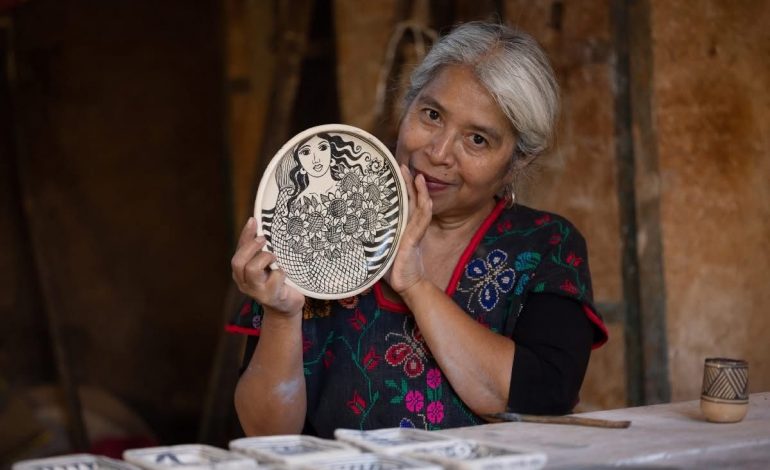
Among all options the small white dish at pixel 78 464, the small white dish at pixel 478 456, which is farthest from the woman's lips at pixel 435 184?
the small white dish at pixel 78 464

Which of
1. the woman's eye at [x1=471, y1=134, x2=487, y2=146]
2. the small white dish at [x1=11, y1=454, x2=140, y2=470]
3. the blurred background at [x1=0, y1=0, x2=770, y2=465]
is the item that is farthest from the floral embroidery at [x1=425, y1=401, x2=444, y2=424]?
the blurred background at [x1=0, y1=0, x2=770, y2=465]

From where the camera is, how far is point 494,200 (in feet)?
8.87

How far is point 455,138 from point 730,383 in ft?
2.66

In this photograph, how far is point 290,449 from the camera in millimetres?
1745

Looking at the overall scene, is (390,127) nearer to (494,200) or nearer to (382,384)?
(494,200)

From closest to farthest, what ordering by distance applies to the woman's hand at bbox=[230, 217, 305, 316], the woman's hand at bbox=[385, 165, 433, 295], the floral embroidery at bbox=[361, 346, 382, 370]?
1. the woman's hand at bbox=[230, 217, 305, 316]
2. the woman's hand at bbox=[385, 165, 433, 295]
3. the floral embroidery at bbox=[361, 346, 382, 370]

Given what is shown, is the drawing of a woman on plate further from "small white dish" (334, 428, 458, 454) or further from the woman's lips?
"small white dish" (334, 428, 458, 454)

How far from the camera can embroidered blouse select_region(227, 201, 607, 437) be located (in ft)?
7.87

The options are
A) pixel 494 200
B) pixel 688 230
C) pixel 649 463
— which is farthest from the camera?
pixel 688 230

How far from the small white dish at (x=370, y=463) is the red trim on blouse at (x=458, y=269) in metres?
0.81

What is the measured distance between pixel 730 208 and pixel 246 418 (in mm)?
1957

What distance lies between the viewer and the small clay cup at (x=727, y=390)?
214cm

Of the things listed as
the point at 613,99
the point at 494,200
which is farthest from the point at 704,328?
the point at 494,200

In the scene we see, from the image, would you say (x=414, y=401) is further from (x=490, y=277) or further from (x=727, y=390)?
(x=727, y=390)
